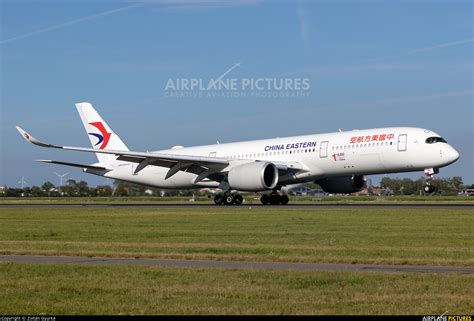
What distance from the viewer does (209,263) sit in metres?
18.6

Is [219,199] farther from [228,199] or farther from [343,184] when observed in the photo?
[343,184]

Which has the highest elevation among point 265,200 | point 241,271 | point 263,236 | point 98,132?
point 98,132

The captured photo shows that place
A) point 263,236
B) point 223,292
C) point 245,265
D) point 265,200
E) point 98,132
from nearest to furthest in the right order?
point 223,292
point 245,265
point 263,236
point 265,200
point 98,132

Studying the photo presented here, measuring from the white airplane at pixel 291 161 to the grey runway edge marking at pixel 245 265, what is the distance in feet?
91.6

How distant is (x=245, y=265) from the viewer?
18.0 meters

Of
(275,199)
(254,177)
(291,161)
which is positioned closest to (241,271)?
(254,177)

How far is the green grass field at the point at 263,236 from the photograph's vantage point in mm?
20344

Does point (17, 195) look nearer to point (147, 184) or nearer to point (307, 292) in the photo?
point (147, 184)

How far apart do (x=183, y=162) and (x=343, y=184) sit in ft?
34.8

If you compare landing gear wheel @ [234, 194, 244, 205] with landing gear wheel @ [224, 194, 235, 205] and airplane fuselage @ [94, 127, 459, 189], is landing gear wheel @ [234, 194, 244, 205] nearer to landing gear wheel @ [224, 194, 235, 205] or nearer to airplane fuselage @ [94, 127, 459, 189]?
landing gear wheel @ [224, 194, 235, 205]

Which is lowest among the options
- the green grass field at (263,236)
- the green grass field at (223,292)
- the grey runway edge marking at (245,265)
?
the green grass field at (223,292)

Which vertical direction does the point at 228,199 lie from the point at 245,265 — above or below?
above

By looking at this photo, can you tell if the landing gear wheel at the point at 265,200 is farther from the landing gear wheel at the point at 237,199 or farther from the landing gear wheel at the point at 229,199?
the landing gear wheel at the point at 229,199

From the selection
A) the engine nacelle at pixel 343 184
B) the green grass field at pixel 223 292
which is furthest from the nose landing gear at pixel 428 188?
the green grass field at pixel 223 292
